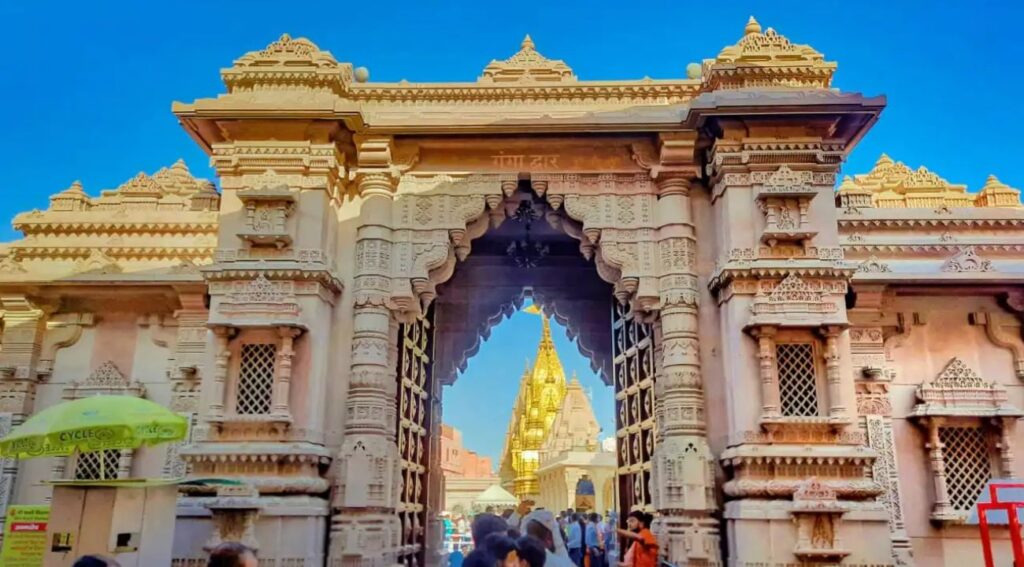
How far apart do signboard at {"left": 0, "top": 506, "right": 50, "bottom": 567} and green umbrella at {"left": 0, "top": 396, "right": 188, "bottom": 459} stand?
0.90 meters

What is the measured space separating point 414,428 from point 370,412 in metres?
2.00

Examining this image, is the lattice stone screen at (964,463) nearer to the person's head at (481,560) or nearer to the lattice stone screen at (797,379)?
the lattice stone screen at (797,379)

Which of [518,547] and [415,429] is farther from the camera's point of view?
[415,429]

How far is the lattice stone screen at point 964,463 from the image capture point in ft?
33.3

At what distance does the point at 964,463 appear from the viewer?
406 inches

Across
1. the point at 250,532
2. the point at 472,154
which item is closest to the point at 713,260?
the point at 472,154

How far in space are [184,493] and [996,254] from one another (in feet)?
37.8

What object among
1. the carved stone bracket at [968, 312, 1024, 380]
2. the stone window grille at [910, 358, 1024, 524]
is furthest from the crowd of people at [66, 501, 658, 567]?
the carved stone bracket at [968, 312, 1024, 380]

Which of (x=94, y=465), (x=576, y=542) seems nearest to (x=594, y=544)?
(x=576, y=542)

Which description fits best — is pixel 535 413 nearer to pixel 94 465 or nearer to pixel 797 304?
pixel 94 465

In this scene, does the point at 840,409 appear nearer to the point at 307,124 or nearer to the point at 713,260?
the point at 713,260

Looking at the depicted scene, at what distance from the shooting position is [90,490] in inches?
239

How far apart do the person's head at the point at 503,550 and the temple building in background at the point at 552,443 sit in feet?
71.6

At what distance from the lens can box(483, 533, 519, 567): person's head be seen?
4.05 metres
